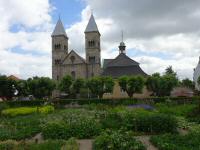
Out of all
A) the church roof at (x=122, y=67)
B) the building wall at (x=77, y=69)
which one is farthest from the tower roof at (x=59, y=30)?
the church roof at (x=122, y=67)

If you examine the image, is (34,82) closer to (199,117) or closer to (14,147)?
(199,117)

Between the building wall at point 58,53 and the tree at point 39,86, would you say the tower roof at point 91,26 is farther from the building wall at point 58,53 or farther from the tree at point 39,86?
the tree at point 39,86

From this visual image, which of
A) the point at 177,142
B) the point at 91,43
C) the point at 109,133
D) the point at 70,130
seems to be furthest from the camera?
the point at 91,43

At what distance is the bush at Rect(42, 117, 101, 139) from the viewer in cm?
1587

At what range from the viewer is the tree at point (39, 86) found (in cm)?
5634

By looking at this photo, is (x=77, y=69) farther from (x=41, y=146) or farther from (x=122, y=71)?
(x=41, y=146)

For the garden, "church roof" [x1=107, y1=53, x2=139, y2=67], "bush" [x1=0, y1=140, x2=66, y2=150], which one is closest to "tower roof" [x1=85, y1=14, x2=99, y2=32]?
"church roof" [x1=107, y1=53, x2=139, y2=67]

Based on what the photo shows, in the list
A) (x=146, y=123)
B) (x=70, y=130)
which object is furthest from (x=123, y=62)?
(x=70, y=130)

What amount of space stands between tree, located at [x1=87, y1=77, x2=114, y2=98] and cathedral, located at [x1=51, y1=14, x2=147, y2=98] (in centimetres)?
1452

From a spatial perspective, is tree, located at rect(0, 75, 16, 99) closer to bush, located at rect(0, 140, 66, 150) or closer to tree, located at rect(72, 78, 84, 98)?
tree, located at rect(72, 78, 84, 98)

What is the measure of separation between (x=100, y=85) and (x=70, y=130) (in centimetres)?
4040

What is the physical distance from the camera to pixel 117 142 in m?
12.8

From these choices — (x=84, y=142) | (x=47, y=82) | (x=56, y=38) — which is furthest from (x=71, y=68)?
(x=84, y=142)

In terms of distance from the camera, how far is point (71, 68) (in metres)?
79.6
